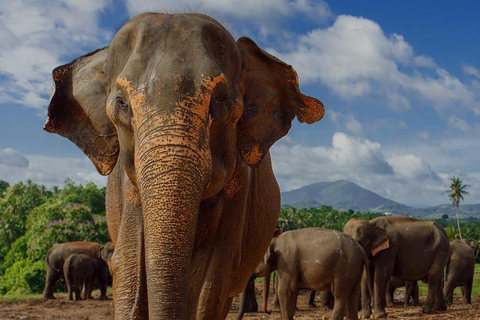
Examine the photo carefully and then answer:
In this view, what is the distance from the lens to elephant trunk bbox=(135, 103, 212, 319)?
3352 mm

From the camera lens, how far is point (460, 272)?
19828 millimetres

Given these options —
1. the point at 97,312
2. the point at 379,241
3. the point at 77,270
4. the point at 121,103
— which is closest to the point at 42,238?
the point at 77,270

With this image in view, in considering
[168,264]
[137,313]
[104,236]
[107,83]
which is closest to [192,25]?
[107,83]

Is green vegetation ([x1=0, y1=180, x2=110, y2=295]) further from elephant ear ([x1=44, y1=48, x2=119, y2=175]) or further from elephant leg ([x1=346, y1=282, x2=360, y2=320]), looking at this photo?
elephant ear ([x1=44, y1=48, x2=119, y2=175])

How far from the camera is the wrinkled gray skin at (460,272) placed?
1966 cm

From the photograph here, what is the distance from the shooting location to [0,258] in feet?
115

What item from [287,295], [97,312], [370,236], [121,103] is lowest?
[97,312]

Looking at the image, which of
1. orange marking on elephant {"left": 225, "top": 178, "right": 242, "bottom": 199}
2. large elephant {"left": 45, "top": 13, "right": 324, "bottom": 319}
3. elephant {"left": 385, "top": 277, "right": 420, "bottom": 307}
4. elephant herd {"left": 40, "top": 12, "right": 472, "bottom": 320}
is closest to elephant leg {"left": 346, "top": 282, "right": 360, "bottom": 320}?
elephant {"left": 385, "top": 277, "right": 420, "bottom": 307}

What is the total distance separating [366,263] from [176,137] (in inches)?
415

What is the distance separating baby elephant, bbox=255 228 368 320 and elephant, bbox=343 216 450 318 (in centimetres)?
299

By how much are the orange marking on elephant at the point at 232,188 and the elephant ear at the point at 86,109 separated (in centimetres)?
77

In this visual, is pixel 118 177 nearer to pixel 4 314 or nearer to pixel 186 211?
pixel 186 211

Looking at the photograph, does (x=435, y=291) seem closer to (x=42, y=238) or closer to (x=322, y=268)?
(x=322, y=268)

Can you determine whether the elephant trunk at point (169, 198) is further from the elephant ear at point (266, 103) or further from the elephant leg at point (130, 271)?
the elephant ear at point (266, 103)
